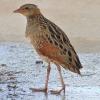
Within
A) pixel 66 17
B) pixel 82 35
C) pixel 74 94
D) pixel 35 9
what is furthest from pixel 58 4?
pixel 74 94

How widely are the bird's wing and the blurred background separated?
3.32 meters

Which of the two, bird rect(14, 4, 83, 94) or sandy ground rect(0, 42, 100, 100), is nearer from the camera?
sandy ground rect(0, 42, 100, 100)

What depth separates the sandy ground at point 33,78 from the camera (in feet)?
29.9

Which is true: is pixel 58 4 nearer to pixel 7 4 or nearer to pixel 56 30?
pixel 7 4

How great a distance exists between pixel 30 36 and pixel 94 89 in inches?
43.2

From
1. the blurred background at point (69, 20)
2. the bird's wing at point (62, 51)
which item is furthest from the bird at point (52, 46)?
the blurred background at point (69, 20)

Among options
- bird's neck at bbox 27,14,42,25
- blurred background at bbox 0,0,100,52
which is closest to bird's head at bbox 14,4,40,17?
bird's neck at bbox 27,14,42,25

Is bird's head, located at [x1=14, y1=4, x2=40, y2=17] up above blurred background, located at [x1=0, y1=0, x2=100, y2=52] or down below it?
below

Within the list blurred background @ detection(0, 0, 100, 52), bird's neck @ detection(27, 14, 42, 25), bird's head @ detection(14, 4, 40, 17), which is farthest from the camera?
blurred background @ detection(0, 0, 100, 52)

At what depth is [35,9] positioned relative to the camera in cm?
1012

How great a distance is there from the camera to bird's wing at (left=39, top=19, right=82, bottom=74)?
938 centimetres

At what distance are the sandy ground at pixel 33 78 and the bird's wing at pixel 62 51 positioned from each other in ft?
1.08

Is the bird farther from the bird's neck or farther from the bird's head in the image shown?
the bird's head

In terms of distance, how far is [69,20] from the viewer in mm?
15016
